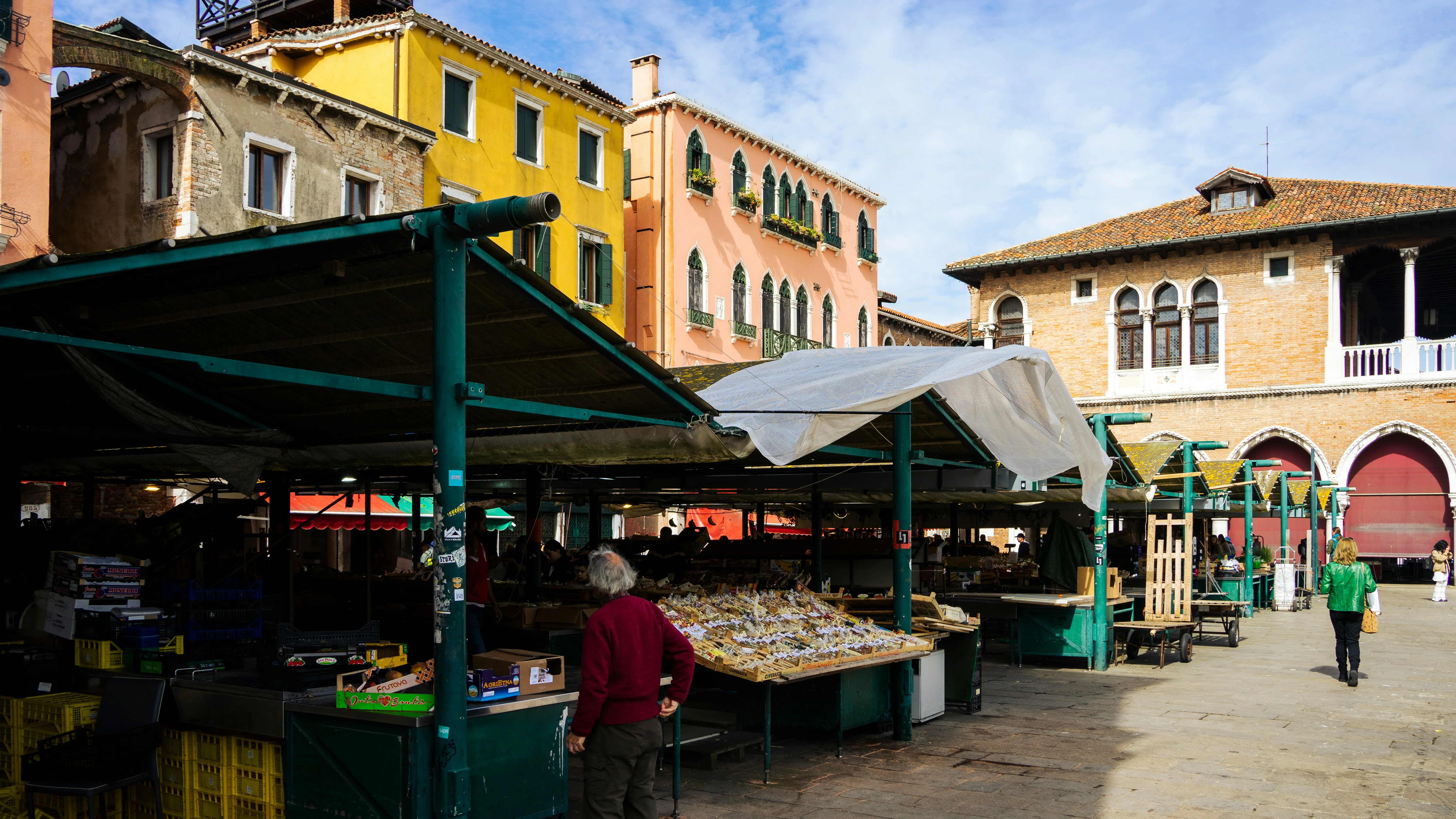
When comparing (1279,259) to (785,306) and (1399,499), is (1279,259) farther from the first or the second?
(785,306)

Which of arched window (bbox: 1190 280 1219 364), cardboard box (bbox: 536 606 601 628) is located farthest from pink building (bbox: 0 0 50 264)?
arched window (bbox: 1190 280 1219 364)

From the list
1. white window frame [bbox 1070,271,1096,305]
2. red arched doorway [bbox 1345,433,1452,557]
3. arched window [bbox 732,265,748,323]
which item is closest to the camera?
arched window [bbox 732,265,748,323]

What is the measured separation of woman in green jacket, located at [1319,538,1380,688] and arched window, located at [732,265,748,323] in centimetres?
1865

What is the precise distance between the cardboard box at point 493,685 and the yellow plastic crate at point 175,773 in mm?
1736

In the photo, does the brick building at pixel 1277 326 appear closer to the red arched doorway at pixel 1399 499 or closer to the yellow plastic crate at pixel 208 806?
the red arched doorway at pixel 1399 499

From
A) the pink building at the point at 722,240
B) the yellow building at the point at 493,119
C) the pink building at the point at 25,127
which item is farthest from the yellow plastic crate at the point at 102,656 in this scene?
the pink building at the point at 722,240

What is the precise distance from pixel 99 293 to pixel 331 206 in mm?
14350

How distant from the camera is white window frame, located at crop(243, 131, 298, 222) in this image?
1903 cm

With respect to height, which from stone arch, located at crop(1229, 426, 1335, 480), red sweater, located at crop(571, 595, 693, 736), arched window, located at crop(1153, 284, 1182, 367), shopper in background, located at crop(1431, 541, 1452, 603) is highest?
arched window, located at crop(1153, 284, 1182, 367)

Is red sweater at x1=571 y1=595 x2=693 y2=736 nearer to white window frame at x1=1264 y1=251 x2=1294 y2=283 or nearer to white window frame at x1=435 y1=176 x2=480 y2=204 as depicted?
white window frame at x1=435 y1=176 x2=480 y2=204

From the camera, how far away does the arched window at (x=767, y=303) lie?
32.0 meters

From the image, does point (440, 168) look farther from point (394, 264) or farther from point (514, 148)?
point (394, 264)

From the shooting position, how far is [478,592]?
9672 mm

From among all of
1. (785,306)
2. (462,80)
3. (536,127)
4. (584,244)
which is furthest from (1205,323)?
(462,80)
